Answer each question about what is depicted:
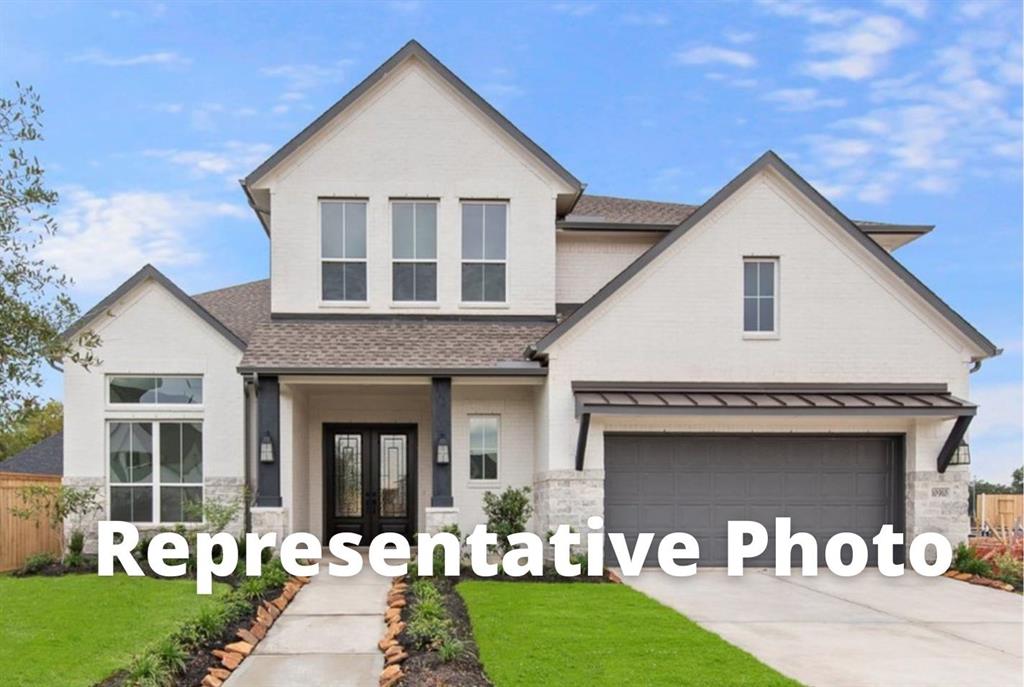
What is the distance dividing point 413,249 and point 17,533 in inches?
352

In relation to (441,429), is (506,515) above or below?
below

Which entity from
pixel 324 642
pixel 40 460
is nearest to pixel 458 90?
pixel 324 642

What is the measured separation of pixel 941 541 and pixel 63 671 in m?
13.8

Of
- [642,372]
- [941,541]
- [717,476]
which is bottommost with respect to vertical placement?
[941,541]

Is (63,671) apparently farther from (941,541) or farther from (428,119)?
(941,541)

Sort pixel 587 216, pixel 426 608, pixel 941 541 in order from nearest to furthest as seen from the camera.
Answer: pixel 426 608, pixel 941 541, pixel 587 216

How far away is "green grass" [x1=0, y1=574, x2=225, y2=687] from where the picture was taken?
8812mm

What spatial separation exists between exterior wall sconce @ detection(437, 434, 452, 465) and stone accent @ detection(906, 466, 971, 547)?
8024 mm

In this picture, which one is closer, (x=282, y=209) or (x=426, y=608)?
(x=426, y=608)

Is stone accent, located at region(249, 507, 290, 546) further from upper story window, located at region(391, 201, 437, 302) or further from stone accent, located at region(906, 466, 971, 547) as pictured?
stone accent, located at region(906, 466, 971, 547)

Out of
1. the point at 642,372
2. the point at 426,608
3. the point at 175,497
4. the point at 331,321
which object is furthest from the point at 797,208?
the point at 175,497

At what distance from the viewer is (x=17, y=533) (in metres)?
17.3

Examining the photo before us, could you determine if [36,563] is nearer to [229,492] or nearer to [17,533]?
[17,533]

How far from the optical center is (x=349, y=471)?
19062 millimetres
